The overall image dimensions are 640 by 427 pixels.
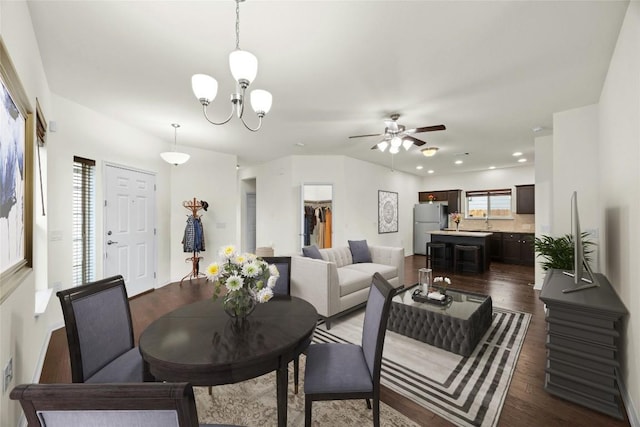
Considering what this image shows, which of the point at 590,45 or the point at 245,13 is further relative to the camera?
the point at 590,45

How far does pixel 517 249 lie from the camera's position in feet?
22.0

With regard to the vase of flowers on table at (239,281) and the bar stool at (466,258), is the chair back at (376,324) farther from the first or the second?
the bar stool at (466,258)

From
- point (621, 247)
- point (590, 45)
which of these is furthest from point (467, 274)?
point (590, 45)

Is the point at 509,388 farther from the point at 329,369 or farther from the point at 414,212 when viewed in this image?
the point at 414,212

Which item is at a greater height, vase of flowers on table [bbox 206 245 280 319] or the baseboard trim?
vase of flowers on table [bbox 206 245 280 319]

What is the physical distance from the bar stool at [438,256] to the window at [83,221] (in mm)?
6358

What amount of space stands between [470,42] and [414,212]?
686 cm

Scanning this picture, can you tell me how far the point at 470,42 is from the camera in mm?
2119

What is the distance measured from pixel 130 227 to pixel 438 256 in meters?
6.27

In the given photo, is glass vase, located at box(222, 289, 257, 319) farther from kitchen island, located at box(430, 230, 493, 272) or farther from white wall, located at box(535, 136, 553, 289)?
kitchen island, located at box(430, 230, 493, 272)

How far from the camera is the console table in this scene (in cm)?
177

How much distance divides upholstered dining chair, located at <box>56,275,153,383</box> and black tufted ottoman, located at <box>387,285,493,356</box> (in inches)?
90.9

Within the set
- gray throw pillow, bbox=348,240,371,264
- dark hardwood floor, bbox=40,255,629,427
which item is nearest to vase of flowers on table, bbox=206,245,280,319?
dark hardwood floor, bbox=40,255,629,427

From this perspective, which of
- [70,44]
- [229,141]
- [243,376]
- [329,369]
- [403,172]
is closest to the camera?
[243,376]
